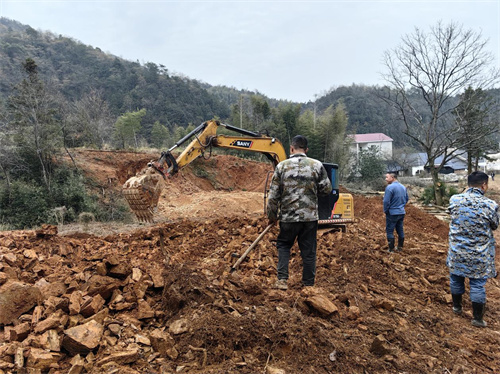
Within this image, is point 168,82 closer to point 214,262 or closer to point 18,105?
point 18,105

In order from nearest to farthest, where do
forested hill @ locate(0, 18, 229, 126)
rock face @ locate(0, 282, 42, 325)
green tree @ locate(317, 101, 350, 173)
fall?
rock face @ locate(0, 282, 42, 325) → green tree @ locate(317, 101, 350, 173) → forested hill @ locate(0, 18, 229, 126)

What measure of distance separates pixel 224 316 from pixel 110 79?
5238cm

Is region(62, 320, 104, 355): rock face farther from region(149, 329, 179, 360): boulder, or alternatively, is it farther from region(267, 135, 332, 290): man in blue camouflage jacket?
region(267, 135, 332, 290): man in blue camouflage jacket

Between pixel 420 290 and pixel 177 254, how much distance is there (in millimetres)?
3477

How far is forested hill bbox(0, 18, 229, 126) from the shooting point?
4209cm

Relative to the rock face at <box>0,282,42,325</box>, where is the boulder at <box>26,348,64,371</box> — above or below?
below

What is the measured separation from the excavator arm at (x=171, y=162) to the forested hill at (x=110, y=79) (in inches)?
1518

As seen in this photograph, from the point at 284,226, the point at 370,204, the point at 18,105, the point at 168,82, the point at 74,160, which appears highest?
the point at 168,82

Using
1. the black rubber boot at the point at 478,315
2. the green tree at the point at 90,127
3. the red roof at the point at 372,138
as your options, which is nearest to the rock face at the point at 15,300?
the black rubber boot at the point at 478,315

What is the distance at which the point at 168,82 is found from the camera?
50.0 meters

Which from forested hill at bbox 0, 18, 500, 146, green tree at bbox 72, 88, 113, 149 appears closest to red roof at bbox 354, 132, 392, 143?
forested hill at bbox 0, 18, 500, 146

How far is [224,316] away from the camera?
2.39 meters

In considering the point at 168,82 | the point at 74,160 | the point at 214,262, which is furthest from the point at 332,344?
the point at 168,82

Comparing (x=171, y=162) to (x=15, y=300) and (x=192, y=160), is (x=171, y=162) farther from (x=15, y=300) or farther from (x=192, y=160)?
(x=15, y=300)
